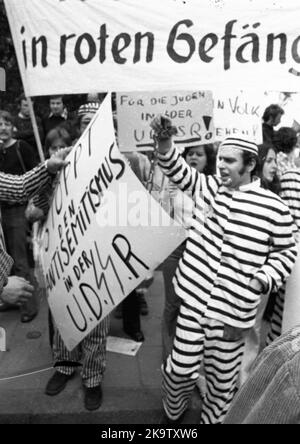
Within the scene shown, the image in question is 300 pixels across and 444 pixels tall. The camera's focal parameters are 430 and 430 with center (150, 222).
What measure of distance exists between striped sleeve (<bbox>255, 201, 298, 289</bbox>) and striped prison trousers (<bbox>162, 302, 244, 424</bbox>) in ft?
1.22

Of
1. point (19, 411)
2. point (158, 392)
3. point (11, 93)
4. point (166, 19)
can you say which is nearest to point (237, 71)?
point (166, 19)

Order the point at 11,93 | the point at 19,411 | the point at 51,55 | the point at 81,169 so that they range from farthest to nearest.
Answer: the point at 11,93 < the point at 19,411 < the point at 51,55 < the point at 81,169

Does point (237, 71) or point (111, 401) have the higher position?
point (237, 71)

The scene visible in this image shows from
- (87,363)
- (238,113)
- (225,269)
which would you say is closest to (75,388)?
(87,363)

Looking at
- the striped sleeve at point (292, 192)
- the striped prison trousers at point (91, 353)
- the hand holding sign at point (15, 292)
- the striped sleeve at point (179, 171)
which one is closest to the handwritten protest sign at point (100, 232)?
the striped prison trousers at point (91, 353)

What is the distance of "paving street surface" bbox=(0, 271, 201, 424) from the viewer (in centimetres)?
260

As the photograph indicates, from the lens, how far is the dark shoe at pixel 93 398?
2.63 metres

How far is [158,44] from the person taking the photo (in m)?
2.39

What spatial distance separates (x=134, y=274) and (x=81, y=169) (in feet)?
2.04

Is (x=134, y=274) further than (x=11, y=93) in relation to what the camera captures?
No

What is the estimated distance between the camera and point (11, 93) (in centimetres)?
1055

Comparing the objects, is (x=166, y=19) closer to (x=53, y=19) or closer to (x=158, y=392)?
(x=53, y=19)

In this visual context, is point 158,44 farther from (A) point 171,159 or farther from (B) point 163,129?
(A) point 171,159

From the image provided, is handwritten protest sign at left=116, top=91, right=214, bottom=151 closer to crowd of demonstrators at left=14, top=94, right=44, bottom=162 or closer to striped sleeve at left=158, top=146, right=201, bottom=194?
striped sleeve at left=158, top=146, right=201, bottom=194
